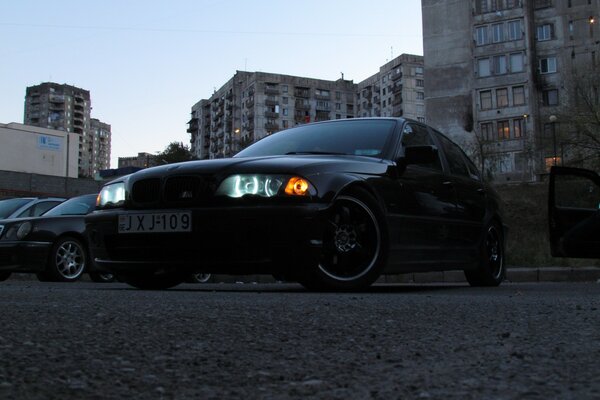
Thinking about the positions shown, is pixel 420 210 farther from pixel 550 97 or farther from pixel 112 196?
pixel 550 97

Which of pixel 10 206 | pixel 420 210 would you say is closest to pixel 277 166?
pixel 420 210

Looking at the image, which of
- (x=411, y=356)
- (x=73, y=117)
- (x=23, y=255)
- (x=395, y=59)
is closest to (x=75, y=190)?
(x=23, y=255)

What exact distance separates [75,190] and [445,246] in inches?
1466

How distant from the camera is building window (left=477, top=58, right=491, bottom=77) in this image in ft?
199

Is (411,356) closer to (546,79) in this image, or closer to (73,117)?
(546,79)

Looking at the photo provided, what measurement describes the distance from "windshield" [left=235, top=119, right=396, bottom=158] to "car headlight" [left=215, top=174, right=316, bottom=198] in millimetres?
917

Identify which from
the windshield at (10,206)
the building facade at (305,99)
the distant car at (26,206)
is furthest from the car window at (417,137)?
the building facade at (305,99)

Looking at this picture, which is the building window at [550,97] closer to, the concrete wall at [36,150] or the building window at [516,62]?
the building window at [516,62]

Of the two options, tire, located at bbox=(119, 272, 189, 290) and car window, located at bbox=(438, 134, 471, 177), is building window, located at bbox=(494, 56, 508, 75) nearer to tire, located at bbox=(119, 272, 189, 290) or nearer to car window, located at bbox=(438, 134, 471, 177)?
car window, located at bbox=(438, 134, 471, 177)

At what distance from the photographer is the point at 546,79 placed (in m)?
58.8

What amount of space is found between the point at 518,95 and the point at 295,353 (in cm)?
6070

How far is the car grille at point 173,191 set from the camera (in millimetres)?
4707

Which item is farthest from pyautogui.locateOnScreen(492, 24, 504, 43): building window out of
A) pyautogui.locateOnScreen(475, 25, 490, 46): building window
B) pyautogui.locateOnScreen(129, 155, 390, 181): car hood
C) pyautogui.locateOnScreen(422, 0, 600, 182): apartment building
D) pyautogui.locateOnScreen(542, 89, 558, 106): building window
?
pyautogui.locateOnScreen(129, 155, 390, 181): car hood

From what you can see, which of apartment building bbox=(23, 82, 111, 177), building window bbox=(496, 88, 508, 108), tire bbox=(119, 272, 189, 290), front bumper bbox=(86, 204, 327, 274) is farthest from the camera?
apartment building bbox=(23, 82, 111, 177)
